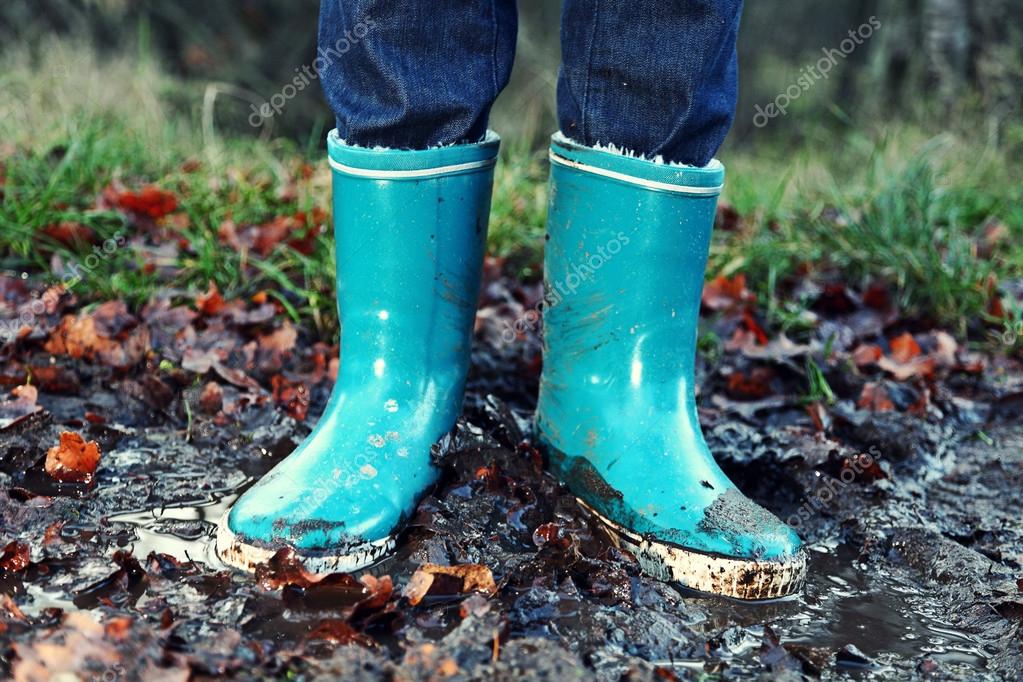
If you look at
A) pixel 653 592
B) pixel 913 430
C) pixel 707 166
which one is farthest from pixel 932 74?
pixel 653 592

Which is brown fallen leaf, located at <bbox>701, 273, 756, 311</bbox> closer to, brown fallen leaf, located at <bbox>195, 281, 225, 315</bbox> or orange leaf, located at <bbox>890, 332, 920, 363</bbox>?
orange leaf, located at <bbox>890, 332, 920, 363</bbox>

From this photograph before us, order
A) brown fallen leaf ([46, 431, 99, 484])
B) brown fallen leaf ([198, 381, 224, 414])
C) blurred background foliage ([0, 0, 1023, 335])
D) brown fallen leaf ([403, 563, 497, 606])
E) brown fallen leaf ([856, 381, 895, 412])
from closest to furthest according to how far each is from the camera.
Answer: brown fallen leaf ([403, 563, 497, 606]), brown fallen leaf ([46, 431, 99, 484]), brown fallen leaf ([198, 381, 224, 414]), brown fallen leaf ([856, 381, 895, 412]), blurred background foliage ([0, 0, 1023, 335])

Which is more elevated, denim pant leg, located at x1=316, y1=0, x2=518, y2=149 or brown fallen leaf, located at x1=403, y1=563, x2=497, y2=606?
denim pant leg, located at x1=316, y1=0, x2=518, y2=149

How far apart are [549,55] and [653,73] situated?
A: 5532 millimetres

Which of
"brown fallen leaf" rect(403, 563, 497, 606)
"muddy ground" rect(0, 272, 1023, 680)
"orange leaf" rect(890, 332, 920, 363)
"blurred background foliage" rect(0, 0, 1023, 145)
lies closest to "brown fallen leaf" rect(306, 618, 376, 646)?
"muddy ground" rect(0, 272, 1023, 680)

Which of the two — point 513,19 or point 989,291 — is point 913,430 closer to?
point 989,291

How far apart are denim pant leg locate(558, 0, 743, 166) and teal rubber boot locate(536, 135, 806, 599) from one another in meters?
0.04

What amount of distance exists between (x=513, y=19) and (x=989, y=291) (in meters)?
1.74

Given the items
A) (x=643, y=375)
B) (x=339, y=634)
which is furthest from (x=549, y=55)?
(x=339, y=634)

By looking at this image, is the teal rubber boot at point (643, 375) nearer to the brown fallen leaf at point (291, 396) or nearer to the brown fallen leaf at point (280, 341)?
the brown fallen leaf at point (291, 396)

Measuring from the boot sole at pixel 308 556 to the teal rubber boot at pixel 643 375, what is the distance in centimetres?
36

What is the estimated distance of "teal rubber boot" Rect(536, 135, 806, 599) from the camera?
1269 millimetres

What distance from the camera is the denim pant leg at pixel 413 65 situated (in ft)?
4.01

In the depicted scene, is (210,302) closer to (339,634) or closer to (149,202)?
(149,202)
